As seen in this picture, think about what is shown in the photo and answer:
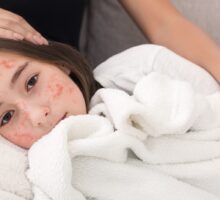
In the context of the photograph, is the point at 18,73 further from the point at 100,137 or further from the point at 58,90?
the point at 100,137

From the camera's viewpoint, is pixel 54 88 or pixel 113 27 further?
pixel 113 27

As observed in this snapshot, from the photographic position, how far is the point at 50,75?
2.97 feet

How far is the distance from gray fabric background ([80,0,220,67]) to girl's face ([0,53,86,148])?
44 centimetres

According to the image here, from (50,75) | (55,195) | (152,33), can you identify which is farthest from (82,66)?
(55,195)

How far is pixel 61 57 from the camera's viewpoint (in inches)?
38.6

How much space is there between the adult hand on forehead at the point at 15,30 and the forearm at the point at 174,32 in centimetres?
30

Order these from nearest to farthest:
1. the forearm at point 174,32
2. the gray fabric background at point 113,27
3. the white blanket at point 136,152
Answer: the white blanket at point 136,152 < the forearm at point 174,32 < the gray fabric background at point 113,27

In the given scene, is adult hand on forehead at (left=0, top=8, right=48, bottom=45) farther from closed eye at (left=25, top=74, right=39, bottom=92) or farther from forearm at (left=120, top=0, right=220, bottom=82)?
forearm at (left=120, top=0, right=220, bottom=82)

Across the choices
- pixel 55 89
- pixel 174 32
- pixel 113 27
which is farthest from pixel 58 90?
pixel 113 27

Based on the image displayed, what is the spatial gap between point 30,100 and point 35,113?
44mm

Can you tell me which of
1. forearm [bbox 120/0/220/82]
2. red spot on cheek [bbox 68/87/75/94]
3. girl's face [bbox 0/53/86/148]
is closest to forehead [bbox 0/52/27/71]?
girl's face [bbox 0/53/86/148]

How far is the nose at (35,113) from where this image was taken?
83 cm

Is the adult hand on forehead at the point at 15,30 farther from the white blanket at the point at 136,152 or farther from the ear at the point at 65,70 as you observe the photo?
the white blanket at the point at 136,152

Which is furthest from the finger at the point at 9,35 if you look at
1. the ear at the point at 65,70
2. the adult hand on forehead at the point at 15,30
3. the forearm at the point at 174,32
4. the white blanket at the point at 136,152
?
the forearm at the point at 174,32
